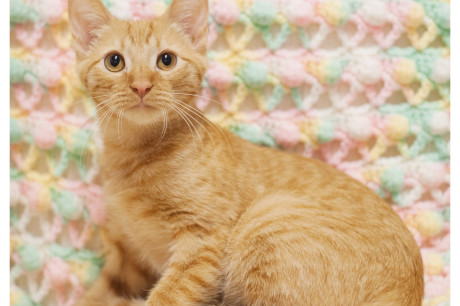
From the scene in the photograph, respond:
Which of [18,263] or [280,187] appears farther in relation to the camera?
[18,263]

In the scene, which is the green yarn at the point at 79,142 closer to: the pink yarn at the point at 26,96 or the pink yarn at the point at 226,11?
the pink yarn at the point at 26,96

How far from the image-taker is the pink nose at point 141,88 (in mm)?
1252

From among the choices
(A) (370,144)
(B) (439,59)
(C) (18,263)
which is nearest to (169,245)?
(C) (18,263)

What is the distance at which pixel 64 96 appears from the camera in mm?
1647

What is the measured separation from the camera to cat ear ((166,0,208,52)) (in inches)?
55.7

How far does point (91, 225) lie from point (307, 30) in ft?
3.31

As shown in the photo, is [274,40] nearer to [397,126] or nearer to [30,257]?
[397,126]

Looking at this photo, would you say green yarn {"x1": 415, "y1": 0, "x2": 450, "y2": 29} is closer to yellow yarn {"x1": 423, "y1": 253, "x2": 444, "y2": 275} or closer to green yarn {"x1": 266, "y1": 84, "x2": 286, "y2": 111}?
green yarn {"x1": 266, "y1": 84, "x2": 286, "y2": 111}

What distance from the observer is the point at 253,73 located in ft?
5.35

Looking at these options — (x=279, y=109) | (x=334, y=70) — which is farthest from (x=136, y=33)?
(x=334, y=70)

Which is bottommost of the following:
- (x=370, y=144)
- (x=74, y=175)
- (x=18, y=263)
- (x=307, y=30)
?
(x=18, y=263)

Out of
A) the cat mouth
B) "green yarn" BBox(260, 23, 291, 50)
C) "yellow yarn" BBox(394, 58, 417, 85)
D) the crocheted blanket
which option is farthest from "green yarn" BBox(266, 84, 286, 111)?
the cat mouth

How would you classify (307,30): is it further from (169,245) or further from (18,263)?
A: (18,263)

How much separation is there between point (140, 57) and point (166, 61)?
0.08 m
